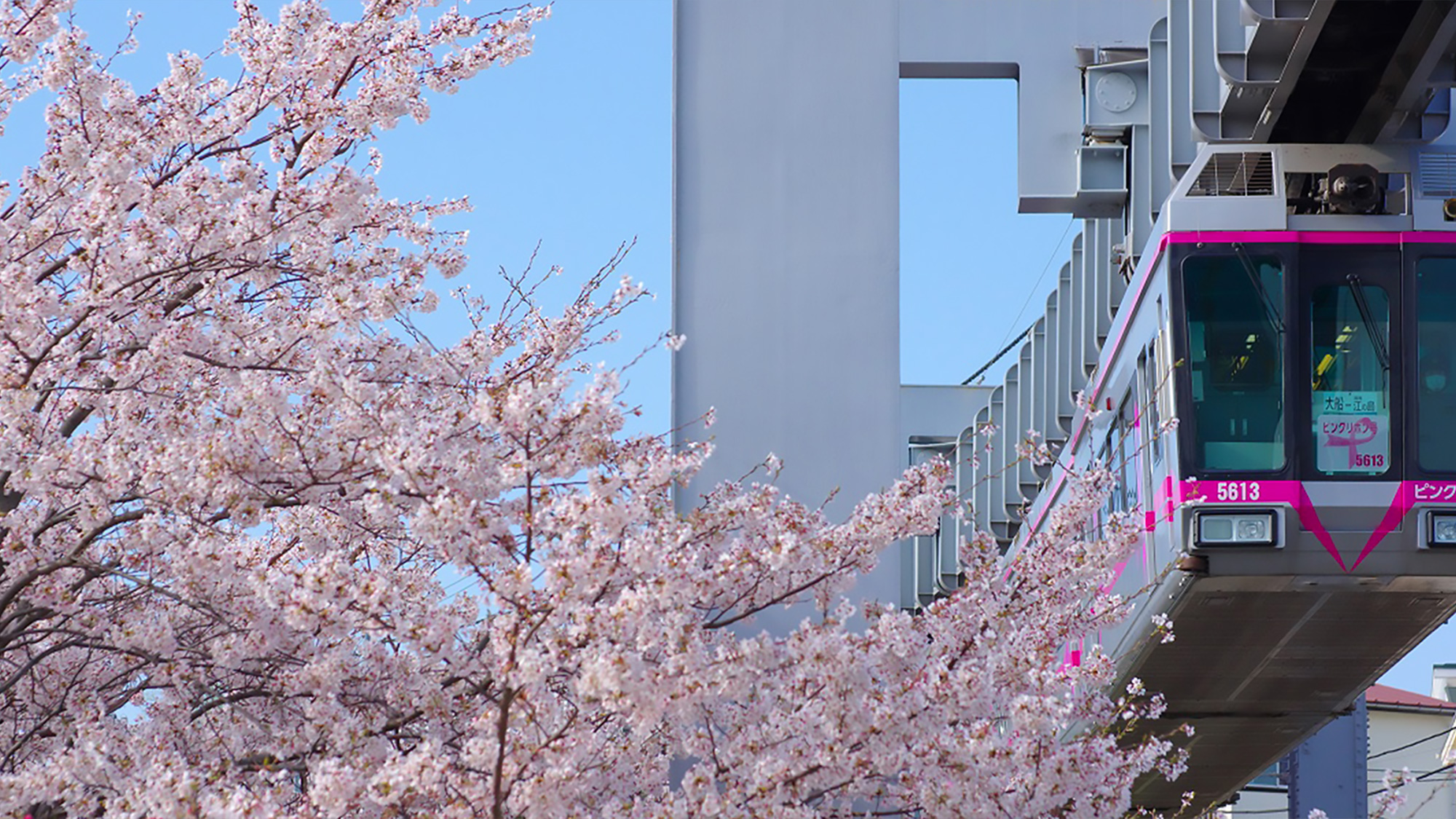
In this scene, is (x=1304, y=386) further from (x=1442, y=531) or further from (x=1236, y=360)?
(x=1442, y=531)

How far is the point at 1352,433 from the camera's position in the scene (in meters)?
12.3

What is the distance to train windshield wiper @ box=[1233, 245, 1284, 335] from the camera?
40.1 ft

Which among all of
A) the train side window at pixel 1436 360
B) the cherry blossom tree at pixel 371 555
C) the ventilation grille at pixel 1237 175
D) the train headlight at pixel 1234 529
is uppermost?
the ventilation grille at pixel 1237 175

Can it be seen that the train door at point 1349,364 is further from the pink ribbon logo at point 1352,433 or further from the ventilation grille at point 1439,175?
the ventilation grille at point 1439,175

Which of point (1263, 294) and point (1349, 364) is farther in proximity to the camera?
point (1349, 364)

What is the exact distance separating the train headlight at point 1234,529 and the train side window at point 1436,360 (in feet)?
3.79

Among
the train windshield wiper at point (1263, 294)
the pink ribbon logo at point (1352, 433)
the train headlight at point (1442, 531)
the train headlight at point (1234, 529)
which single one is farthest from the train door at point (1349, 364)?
the train headlight at point (1234, 529)

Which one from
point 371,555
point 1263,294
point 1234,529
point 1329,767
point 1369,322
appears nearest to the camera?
point 371,555

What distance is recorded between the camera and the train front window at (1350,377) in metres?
12.2

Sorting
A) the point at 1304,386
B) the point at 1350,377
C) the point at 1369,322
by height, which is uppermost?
the point at 1369,322

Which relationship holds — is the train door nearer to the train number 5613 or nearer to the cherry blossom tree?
the train number 5613

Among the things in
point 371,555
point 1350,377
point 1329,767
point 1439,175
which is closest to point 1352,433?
point 1350,377

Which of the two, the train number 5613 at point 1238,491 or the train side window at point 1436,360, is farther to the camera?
the train side window at point 1436,360

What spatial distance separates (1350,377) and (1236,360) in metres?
0.78
